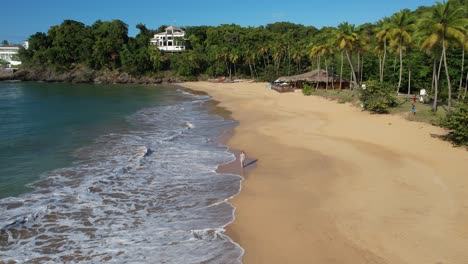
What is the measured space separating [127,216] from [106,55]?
3652 inches

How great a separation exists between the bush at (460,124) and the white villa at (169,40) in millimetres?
93028

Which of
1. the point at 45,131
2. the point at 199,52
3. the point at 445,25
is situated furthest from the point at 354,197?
the point at 199,52

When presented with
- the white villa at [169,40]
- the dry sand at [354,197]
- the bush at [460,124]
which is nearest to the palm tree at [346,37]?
the dry sand at [354,197]

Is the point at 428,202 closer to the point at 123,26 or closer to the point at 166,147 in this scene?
the point at 166,147

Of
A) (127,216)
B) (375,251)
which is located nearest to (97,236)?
(127,216)

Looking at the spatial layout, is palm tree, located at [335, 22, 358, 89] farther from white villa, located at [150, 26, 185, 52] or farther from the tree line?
white villa, located at [150, 26, 185, 52]

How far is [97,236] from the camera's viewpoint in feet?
36.7

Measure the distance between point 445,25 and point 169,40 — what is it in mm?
93565

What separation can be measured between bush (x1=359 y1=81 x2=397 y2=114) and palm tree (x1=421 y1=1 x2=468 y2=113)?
5.27m

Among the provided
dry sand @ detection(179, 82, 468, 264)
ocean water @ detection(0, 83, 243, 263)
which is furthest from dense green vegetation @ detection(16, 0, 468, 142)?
ocean water @ detection(0, 83, 243, 263)

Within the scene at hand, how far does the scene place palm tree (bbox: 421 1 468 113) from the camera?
24.8 m

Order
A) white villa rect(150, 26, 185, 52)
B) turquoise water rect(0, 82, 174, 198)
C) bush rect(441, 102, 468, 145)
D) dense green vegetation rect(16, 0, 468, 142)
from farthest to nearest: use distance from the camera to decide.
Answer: white villa rect(150, 26, 185, 52) → dense green vegetation rect(16, 0, 468, 142) → bush rect(441, 102, 468, 145) → turquoise water rect(0, 82, 174, 198)

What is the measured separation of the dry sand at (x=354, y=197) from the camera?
989 centimetres

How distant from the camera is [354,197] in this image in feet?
44.2
